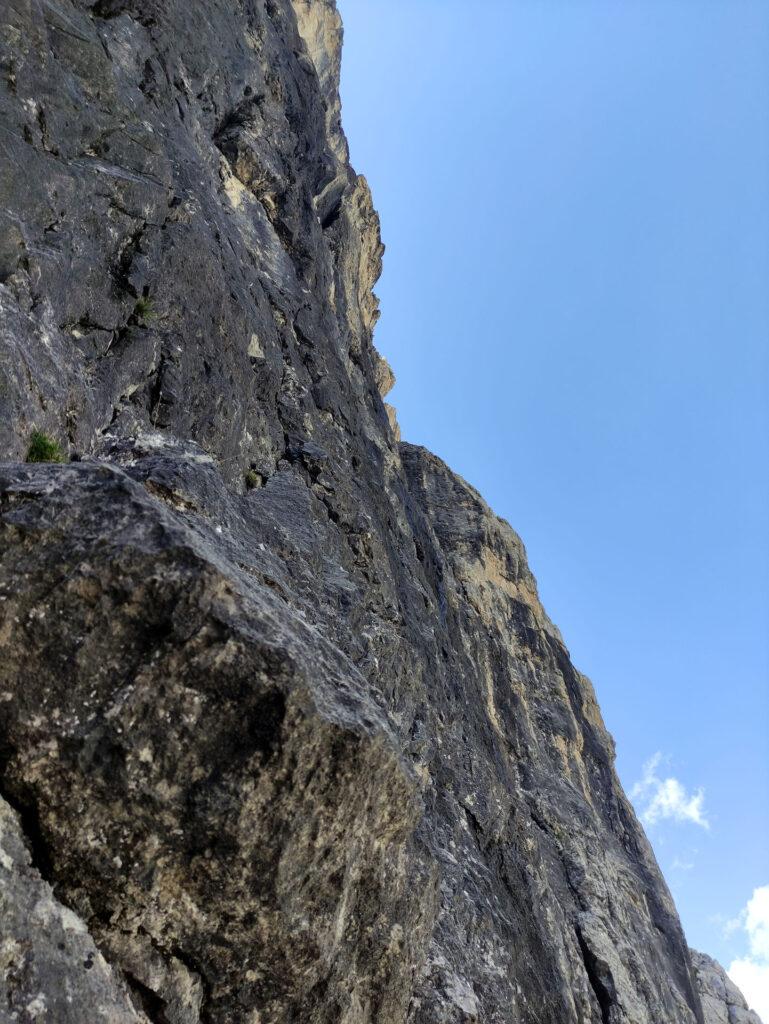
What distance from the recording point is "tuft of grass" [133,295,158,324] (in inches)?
583

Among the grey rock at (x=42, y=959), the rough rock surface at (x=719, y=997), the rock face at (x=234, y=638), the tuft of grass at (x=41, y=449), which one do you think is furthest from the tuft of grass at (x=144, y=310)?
the rough rock surface at (x=719, y=997)

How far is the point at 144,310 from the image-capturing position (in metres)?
14.9

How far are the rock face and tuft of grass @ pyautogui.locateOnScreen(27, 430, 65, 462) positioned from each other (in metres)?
0.13

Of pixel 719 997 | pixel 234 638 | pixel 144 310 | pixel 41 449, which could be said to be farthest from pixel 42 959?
pixel 719 997

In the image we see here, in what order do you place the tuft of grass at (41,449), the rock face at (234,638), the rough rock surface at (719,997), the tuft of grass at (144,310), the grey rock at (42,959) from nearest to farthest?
the grey rock at (42,959)
the rock face at (234,638)
the tuft of grass at (41,449)
the tuft of grass at (144,310)
the rough rock surface at (719,997)

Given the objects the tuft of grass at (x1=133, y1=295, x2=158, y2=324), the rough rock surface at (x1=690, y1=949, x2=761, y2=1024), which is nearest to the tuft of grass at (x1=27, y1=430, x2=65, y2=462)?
the tuft of grass at (x1=133, y1=295, x2=158, y2=324)

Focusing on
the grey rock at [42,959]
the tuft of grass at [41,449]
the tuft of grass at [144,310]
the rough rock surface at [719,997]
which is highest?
the rough rock surface at [719,997]

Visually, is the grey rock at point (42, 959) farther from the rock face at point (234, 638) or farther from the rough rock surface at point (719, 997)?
the rough rock surface at point (719, 997)

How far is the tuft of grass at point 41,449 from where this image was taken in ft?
31.4

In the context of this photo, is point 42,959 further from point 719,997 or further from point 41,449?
point 719,997

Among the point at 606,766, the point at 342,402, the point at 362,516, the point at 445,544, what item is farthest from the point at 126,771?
the point at 606,766

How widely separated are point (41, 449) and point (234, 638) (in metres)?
5.29

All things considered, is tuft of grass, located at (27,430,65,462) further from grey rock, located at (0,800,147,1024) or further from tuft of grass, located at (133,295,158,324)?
tuft of grass, located at (133,295,158,324)

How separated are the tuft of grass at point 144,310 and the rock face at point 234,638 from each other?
199 mm
